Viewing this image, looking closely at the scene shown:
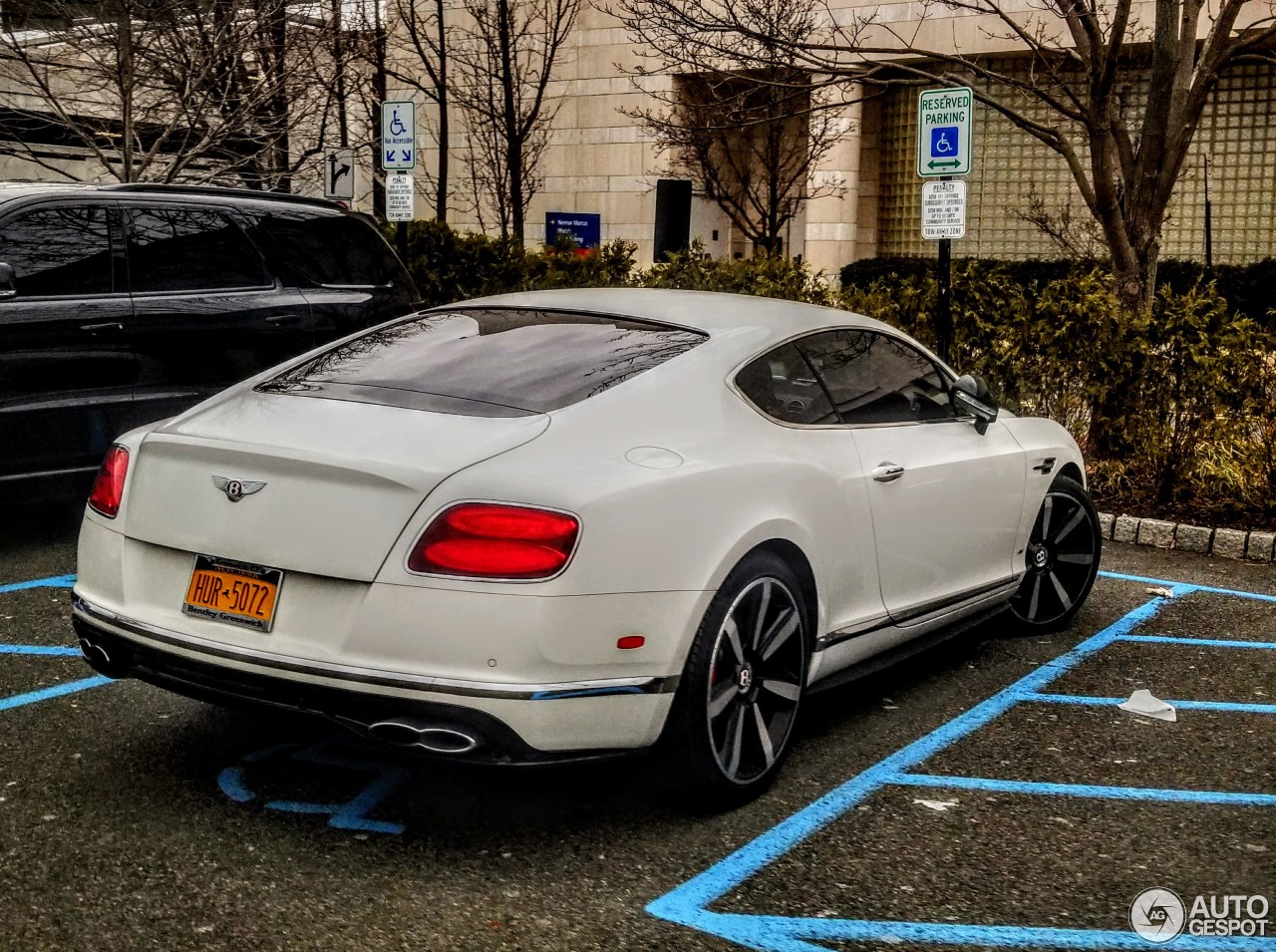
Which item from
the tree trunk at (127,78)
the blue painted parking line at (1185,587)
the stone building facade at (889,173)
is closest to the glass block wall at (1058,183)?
the stone building facade at (889,173)

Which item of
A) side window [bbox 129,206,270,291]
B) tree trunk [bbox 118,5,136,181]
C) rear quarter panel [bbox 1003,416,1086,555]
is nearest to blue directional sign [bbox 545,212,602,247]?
tree trunk [bbox 118,5,136,181]

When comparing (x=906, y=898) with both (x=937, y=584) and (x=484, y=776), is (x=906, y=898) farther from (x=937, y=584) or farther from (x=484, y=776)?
(x=937, y=584)

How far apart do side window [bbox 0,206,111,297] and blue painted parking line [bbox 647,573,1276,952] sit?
16.6 ft

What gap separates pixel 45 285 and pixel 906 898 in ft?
18.8

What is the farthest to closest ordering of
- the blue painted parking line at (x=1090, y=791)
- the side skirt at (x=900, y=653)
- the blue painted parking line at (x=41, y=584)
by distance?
the blue painted parking line at (x=41, y=584) → the side skirt at (x=900, y=653) → the blue painted parking line at (x=1090, y=791)

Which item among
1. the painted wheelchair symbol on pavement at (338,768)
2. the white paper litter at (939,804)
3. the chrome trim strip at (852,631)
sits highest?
the chrome trim strip at (852,631)

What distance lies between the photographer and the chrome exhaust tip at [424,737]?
3.75 m

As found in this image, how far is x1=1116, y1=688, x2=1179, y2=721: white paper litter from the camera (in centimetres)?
554

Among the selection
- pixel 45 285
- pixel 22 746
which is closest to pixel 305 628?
pixel 22 746

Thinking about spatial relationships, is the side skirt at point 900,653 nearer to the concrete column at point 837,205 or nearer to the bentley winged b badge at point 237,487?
the bentley winged b badge at point 237,487

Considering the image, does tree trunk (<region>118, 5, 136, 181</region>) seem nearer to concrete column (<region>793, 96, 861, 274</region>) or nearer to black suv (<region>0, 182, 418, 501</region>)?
black suv (<region>0, 182, 418, 501</region>)

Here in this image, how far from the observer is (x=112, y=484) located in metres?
4.44

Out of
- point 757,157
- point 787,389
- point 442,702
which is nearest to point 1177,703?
point 787,389

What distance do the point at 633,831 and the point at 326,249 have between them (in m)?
6.04
